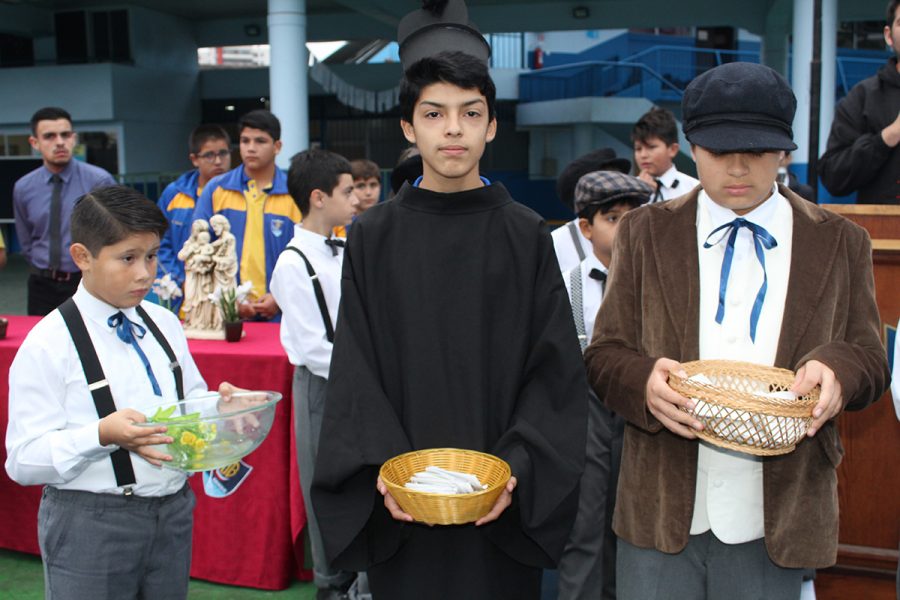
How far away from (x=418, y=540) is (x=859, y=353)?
1076 millimetres

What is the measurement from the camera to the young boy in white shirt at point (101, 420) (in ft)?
7.20

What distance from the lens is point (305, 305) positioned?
134 inches

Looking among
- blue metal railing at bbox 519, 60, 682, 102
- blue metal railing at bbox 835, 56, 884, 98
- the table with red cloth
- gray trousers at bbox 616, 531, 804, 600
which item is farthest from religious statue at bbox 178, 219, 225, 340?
blue metal railing at bbox 835, 56, 884, 98

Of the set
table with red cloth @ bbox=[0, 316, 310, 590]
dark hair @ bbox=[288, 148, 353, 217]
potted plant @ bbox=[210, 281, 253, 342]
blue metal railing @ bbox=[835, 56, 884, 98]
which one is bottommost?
table with red cloth @ bbox=[0, 316, 310, 590]

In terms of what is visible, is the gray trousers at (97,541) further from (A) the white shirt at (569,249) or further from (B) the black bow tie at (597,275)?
(A) the white shirt at (569,249)

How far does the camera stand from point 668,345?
6.64 ft

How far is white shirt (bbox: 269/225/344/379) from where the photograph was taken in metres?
3.33

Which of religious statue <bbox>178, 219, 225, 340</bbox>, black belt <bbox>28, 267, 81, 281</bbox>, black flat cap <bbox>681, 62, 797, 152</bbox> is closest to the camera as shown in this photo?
black flat cap <bbox>681, 62, 797, 152</bbox>

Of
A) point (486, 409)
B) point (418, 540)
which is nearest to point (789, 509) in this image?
point (486, 409)

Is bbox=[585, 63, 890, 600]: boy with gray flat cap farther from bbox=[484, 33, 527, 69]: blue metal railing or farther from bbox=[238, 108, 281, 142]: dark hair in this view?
bbox=[484, 33, 527, 69]: blue metal railing

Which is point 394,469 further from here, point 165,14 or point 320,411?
point 165,14

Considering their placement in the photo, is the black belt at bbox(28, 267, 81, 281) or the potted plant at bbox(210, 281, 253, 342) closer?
the potted plant at bbox(210, 281, 253, 342)

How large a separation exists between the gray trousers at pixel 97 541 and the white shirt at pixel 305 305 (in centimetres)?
104

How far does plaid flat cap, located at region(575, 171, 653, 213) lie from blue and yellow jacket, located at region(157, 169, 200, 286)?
268 cm
